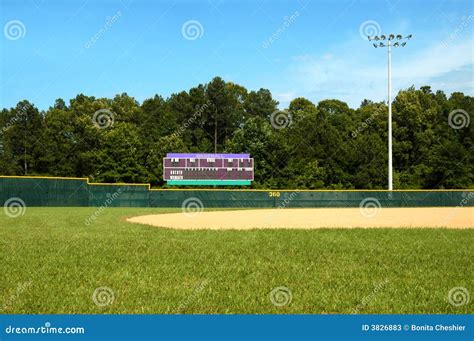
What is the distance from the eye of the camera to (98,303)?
594 centimetres

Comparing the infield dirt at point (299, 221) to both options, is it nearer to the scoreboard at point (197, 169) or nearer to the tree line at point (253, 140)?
the scoreboard at point (197, 169)

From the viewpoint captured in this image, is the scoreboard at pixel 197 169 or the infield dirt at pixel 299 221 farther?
the scoreboard at pixel 197 169

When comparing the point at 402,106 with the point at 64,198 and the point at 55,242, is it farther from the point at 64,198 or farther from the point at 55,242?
the point at 55,242

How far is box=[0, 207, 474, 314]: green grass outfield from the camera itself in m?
5.94

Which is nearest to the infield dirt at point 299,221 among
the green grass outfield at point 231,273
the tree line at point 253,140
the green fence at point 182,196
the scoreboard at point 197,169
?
the green grass outfield at point 231,273

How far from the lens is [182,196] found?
3512 centimetres

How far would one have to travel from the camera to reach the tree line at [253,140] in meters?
52.9

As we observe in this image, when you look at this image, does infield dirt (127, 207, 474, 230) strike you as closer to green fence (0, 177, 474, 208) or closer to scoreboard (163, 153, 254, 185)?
green fence (0, 177, 474, 208)

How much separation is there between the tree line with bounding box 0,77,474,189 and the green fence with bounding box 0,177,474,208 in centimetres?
1294

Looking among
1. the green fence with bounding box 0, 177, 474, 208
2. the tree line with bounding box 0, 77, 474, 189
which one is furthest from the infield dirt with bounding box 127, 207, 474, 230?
the tree line with bounding box 0, 77, 474, 189

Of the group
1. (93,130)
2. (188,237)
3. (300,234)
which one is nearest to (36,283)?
(188,237)

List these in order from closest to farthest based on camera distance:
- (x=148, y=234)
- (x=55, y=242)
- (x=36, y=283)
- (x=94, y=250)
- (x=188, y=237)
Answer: (x=36, y=283) < (x=94, y=250) < (x=55, y=242) < (x=188, y=237) < (x=148, y=234)

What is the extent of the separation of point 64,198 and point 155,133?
26.8 meters

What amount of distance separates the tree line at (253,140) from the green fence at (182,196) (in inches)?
510
